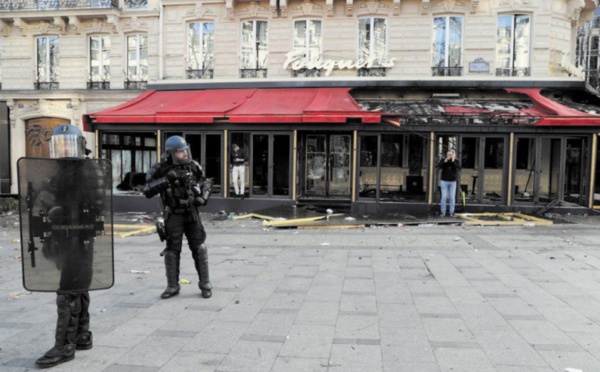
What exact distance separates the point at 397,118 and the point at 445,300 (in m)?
8.44

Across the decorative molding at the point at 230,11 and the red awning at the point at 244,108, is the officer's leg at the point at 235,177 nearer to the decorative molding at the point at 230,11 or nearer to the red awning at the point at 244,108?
the red awning at the point at 244,108

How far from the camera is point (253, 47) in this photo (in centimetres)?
1557

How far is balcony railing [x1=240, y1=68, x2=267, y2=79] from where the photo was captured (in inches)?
607

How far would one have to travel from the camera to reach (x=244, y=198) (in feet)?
45.9

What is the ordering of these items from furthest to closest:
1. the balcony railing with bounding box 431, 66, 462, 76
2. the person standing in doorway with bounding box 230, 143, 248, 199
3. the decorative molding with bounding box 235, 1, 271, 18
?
the decorative molding with bounding box 235, 1, 271, 18 → the balcony railing with bounding box 431, 66, 462, 76 → the person standing in doorway with bounding box 230, 143, 248, 199

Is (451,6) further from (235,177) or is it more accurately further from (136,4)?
(136,4)

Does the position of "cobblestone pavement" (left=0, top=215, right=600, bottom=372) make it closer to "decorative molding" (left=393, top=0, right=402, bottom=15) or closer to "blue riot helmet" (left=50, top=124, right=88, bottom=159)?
"blue riot helmet" (left=50, top=124, right=88, bottom=159)

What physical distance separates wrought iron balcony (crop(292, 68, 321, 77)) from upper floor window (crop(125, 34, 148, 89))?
5.56m

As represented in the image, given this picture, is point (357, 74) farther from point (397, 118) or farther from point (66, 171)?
point (66, 171)

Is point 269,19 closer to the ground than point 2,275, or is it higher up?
higher up

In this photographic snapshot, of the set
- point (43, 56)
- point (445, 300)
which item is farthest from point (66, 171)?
point (43, 56)

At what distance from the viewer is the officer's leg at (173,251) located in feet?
16.8

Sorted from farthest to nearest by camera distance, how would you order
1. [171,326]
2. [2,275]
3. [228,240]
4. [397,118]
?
[397,118]
[228,240]
[2,275]
[171,326]

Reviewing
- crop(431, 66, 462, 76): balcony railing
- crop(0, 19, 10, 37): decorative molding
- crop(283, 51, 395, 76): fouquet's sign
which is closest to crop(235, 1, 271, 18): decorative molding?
crop(283, 51, 395, 76): fouquet's sign
